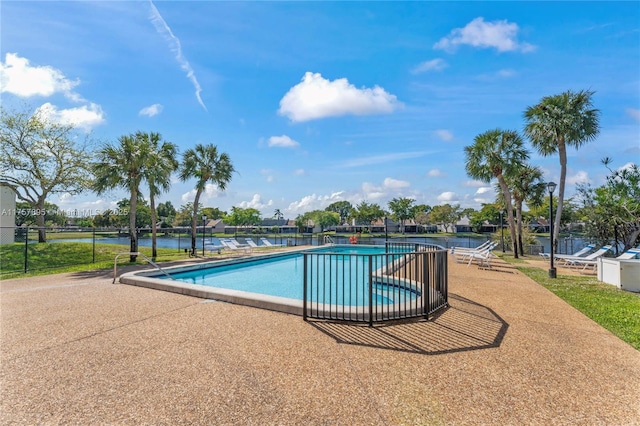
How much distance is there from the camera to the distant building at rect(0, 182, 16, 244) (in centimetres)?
1663

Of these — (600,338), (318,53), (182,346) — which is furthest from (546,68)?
(182,346)

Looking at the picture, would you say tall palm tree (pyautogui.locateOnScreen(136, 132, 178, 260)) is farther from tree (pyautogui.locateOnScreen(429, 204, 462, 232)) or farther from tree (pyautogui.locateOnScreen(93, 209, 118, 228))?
tree (pyautogui.locateOnScreen(429, 204, 462, 232))

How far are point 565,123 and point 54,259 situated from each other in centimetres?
2410

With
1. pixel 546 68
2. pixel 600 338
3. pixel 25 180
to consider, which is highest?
pixel 546 68

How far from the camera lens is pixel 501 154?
51.3 ft

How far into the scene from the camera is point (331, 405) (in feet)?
7.93

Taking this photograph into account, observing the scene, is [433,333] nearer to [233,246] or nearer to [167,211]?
[233,246]

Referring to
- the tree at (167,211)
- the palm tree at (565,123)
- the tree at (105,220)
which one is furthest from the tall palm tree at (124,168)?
the tree at (167,211)

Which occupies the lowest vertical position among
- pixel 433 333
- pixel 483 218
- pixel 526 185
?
pixel 433 333

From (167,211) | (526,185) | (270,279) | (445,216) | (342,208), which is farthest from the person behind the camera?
(342,208)

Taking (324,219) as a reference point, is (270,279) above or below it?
below

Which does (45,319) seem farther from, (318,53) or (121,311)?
(318,53)

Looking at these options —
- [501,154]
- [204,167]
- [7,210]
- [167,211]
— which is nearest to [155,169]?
[204,167]

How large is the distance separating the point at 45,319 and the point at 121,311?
3.28 feet
